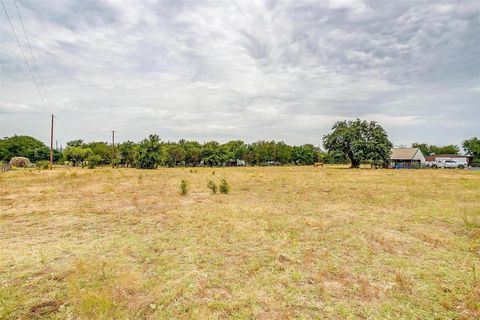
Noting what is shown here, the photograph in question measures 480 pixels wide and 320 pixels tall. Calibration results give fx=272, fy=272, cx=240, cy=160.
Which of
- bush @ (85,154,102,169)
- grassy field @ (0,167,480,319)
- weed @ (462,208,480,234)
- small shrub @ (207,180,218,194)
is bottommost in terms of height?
grassy field @ (0,167,480,319)

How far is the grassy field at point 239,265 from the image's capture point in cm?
414

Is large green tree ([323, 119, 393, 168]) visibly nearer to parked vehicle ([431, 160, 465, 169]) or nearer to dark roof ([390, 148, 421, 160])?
parked vehicle ([431, 160, 465, 169])

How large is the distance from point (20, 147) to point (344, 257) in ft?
362

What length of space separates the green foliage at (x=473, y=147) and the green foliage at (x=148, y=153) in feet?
282

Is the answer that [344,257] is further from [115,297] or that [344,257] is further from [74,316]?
[74,316]

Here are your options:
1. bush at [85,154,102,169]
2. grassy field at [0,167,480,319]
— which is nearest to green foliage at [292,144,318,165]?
bush at [85,154,102,169]

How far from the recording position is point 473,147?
262 feet

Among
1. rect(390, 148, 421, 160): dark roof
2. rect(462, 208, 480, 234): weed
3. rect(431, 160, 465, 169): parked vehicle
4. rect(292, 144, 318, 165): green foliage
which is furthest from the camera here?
rect(292, 144, 318, 165): green foliage

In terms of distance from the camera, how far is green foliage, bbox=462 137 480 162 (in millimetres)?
78425

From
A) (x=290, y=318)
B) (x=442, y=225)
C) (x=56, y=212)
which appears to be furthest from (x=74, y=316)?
(x=442, y=225)

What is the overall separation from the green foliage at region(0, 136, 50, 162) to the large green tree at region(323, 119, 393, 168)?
290 ft

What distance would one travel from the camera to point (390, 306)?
4188 millimetres

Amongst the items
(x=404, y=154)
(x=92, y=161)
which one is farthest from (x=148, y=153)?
(x=404, y=154)

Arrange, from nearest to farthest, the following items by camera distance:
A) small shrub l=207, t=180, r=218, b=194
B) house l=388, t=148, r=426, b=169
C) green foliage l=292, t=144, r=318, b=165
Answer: small shrub l=207, t=180, r=218, b=194
house l=388, t=148, r=426, b=169
green foliage l=292, t=144, r=318, b=165
